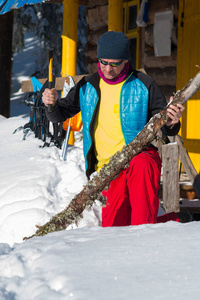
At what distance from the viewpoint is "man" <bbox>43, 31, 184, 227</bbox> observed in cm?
346

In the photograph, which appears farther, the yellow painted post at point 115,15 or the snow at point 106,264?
the yellow painted post at point 115,15

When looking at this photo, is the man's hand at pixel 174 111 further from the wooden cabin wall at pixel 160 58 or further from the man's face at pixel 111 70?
the wooden cabin wall at pixel 160 58

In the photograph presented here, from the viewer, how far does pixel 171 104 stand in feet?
11.1

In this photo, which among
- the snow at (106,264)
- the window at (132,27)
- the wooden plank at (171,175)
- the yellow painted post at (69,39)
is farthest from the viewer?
the window at (132,27)

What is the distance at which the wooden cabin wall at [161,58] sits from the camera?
743 centimetres

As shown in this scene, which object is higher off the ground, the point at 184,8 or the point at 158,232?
the point at 184,8

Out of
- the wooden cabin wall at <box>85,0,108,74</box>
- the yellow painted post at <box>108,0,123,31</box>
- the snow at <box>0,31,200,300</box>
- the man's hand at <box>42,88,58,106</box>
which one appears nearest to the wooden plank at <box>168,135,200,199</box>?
the man's hand at <box>42,88,58,106</box>

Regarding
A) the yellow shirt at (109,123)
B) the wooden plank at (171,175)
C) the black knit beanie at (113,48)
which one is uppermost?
the black knit beanie at (113,48)

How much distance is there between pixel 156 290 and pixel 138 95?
2138 mm

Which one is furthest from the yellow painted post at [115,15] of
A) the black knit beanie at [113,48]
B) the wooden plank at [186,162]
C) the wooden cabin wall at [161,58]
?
→ the black knit beanie at [113,48]

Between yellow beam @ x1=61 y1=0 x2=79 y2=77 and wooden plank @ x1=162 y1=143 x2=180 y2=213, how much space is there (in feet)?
8.29

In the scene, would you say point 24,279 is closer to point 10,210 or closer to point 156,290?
point 156,290

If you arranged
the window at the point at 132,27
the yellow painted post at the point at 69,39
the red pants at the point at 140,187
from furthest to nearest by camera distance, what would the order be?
the window at the point at 132,27
the yellow painted post at the point at 69,39
the red pants at the point at 140,187

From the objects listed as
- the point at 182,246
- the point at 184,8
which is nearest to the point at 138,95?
the point at 182,246
